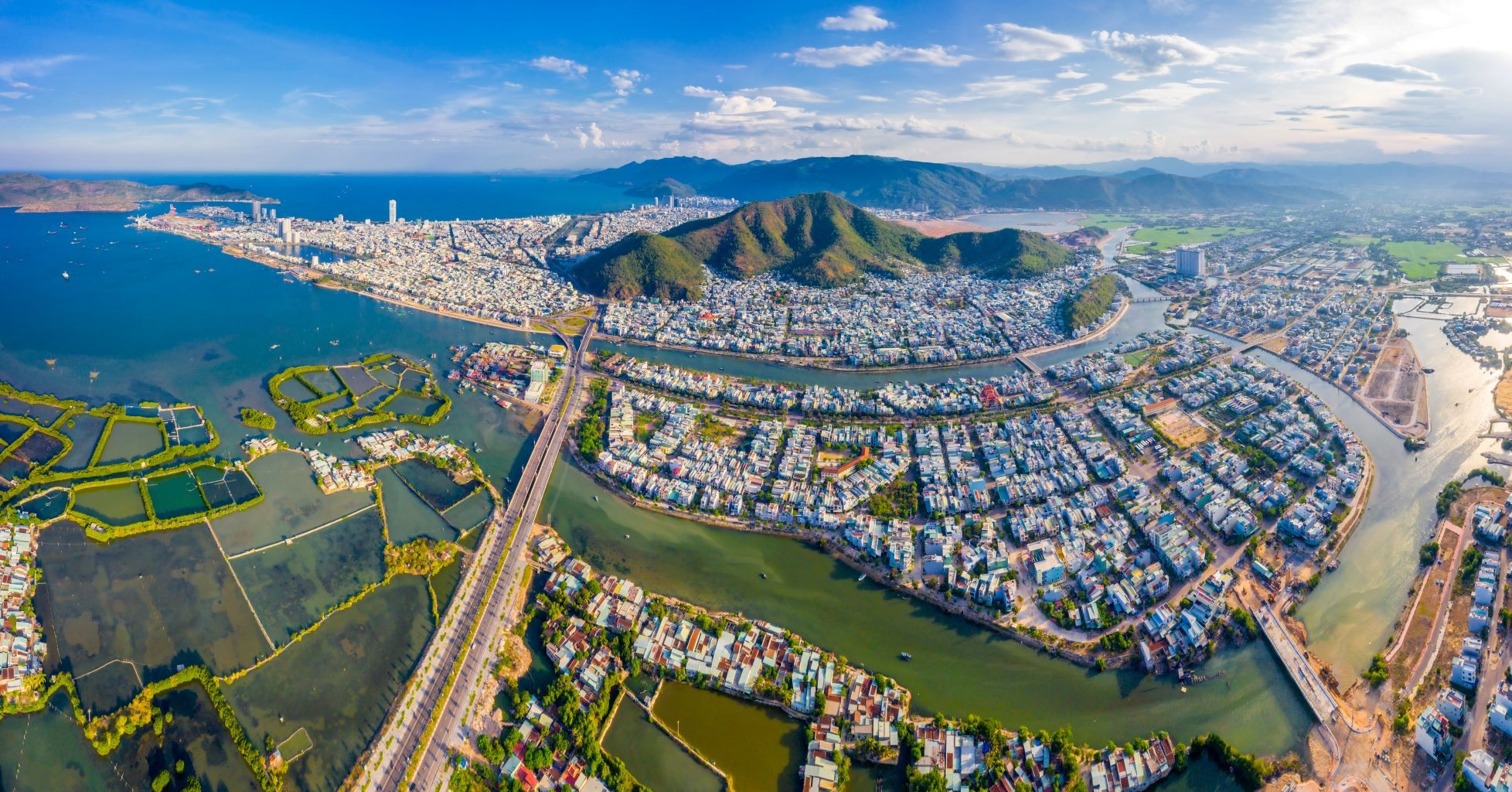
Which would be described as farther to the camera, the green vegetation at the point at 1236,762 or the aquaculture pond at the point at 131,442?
the aquaculture pond at the point at 131,442

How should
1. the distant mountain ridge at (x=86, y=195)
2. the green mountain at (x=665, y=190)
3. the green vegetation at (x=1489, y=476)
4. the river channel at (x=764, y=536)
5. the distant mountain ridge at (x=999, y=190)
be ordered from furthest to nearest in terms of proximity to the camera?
the green mountain at (x=665, y=190) < the distant mountain ridge at (x=999, y=190) < the distant mountain ridge at (x=86, y=195) < the green vegetation at (x=1489, y=476) < the river channel at (x=764, y=536)

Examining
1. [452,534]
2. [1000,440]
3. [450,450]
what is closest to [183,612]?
[452,534]

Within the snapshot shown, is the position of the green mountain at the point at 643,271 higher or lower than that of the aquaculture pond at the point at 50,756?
higher

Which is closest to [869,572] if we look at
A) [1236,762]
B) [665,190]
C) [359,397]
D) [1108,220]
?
[1236,762]

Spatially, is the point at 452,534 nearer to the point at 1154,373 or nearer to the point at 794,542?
the point at 794,542

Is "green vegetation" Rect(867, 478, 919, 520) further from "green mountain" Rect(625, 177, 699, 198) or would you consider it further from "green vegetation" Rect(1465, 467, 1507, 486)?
"green mountain" Rect(625, 177, 699, 198)

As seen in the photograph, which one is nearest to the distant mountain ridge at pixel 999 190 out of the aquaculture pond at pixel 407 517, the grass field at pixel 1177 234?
the grass field at pixel 1177 234

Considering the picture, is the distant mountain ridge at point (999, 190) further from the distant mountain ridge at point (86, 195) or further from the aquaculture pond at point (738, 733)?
the aquaculture pond at point (738, 733)
